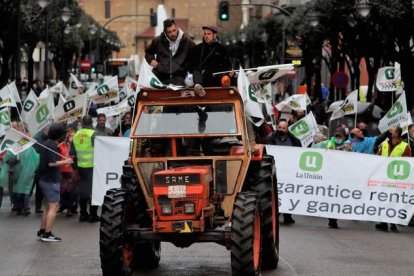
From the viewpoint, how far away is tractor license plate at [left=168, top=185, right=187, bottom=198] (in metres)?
11.2

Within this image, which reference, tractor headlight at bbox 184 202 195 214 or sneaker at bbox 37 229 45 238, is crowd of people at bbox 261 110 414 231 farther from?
tractor headlight at bbox 184 202 195 214

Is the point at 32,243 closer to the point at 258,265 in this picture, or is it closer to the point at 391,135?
the point at 258,265

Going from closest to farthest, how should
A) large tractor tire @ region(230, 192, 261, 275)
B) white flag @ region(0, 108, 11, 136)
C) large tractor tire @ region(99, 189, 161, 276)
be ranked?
large tractor tire @ region(230, 192, 261, 275) → large tractor tire @ region(99, 189, 161, 276) → white flag @ region(0, 108, 11, 136)

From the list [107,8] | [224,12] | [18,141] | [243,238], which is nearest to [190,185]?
[243,238]

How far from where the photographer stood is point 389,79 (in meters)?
23.9

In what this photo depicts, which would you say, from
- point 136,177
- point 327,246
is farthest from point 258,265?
point 327,246

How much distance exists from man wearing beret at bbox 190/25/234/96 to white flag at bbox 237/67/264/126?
153mm

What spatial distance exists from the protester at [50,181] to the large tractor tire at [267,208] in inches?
151

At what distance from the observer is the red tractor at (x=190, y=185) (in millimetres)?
11203

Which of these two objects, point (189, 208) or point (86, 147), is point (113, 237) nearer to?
point (189, 208)

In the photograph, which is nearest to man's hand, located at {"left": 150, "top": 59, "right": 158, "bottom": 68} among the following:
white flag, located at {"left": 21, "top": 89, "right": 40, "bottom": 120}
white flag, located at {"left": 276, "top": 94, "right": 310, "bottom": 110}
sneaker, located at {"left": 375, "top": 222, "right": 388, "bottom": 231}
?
sneaker, located at {"left": 375, "top": 222, "right": 388, "bottom": 231}

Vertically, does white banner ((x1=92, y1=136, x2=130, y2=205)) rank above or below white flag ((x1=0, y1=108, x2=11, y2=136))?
below

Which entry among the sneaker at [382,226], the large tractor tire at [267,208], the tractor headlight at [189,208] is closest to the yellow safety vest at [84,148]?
the sneaker at [382,226]

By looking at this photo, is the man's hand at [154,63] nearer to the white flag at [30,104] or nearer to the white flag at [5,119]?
the white flag at [5,119]
